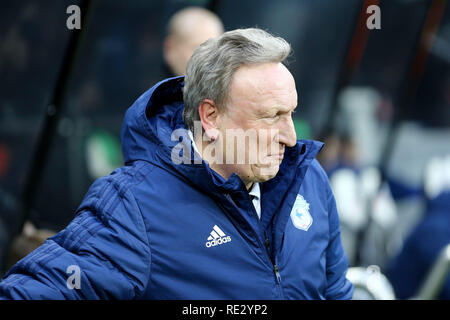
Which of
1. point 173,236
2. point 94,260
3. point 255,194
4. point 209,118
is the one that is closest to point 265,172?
point 255,194

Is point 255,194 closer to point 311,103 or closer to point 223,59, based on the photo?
point 223,59

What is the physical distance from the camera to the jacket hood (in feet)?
6.67

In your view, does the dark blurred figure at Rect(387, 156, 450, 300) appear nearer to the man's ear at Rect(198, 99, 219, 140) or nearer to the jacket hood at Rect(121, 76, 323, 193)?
the jacket hood at Rect(121, 76, 323, 193)

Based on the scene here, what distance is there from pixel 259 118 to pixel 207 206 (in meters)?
0.30

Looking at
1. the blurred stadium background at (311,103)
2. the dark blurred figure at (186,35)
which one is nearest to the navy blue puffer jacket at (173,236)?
the blurred stadium background at (311,103)

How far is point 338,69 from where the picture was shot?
5.71 metres

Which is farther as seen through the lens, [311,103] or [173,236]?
[311,103]

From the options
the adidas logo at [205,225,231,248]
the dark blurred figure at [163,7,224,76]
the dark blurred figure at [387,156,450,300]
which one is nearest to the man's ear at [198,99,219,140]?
the adidas logo at [205,225,231,248]

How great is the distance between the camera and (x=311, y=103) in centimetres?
562

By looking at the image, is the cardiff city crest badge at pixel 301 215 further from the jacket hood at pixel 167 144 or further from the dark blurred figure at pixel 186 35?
the dark blurred figure at pixel 186 35

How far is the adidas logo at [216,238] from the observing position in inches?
79.1

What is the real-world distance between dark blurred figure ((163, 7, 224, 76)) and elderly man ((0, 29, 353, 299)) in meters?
1.38
